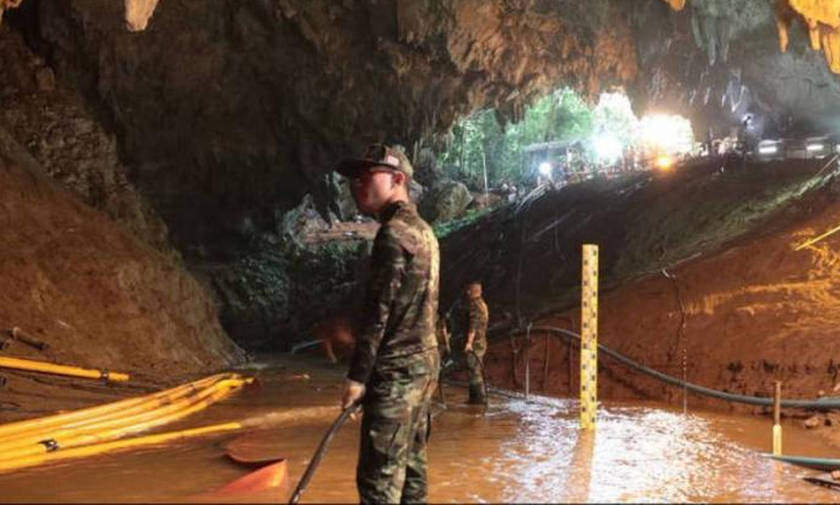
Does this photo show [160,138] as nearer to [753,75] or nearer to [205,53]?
[205,53]

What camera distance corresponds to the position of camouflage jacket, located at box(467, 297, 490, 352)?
41.0 ft

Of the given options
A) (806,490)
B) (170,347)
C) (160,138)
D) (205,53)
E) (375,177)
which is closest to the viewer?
(375,177)

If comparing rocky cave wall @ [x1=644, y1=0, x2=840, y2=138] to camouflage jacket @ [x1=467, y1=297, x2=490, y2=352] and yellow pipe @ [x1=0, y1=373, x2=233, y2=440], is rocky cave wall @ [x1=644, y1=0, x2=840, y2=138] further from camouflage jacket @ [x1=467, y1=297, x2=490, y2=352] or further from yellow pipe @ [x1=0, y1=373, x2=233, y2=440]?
yellow pipe @ [x1=0, y1=373, x2=233, y2=440]

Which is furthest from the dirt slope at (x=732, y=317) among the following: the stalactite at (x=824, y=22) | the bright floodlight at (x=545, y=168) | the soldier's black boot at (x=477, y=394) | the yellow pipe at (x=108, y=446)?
the bright floodlight at (x=545, y=168)

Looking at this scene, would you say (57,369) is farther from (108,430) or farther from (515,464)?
(515,464)

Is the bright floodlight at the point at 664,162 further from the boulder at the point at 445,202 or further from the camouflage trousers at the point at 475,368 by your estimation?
the camouflage trousers at the point at 475,368

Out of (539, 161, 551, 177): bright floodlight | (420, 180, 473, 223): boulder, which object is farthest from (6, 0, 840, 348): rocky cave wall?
(539, 161, 551, 177): bright floodlight

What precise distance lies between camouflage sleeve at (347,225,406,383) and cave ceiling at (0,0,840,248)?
15.1 metres

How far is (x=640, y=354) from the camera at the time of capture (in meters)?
14.6

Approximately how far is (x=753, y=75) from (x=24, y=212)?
20.3 metres

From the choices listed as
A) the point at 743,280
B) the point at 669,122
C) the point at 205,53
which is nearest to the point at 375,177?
the point at 743,280

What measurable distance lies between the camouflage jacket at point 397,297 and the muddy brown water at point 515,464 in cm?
158

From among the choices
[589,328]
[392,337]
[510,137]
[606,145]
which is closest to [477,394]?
[589,328]

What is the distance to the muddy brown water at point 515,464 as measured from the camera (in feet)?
19.9
